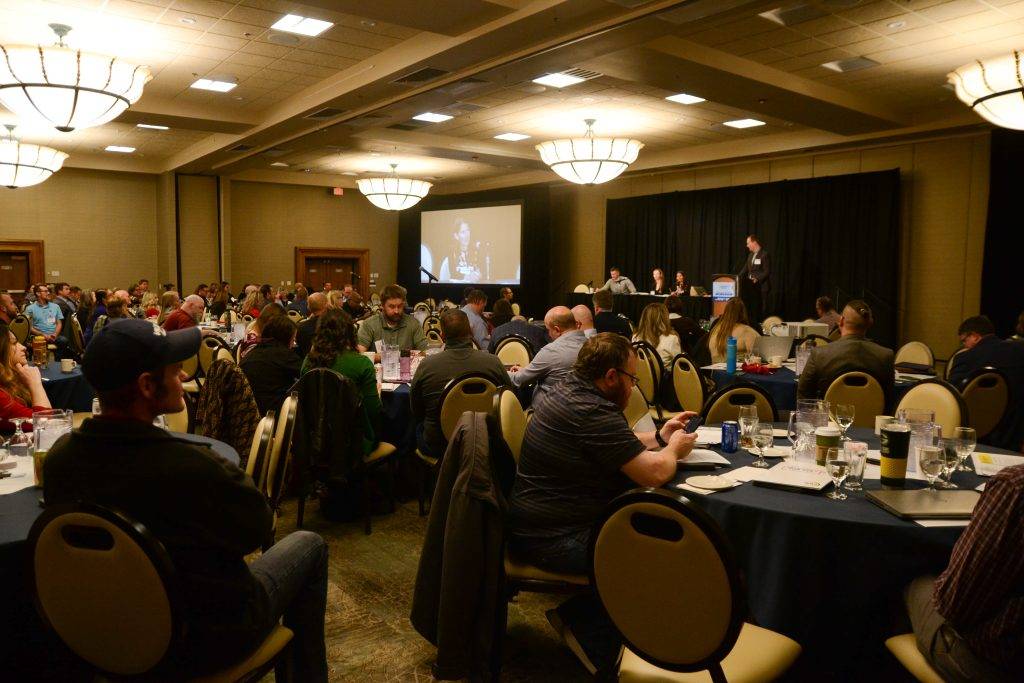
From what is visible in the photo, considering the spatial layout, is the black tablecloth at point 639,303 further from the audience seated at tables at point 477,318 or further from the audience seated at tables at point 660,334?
the audience seated at tables at point 660,334

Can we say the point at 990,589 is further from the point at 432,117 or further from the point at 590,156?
the point at 432,117

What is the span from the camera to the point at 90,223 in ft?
49.5

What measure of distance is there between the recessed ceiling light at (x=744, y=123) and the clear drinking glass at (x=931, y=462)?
885 cm

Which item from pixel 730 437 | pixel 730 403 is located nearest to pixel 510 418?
pixel 730 437

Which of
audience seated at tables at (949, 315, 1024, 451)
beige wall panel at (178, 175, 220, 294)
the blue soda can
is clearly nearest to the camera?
the blue soda can

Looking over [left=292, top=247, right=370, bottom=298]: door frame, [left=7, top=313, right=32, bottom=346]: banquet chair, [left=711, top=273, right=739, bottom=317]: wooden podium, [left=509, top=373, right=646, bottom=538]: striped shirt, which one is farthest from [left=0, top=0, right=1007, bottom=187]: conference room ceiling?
[left=292, top=247, right=370, bottom=298]: door frame

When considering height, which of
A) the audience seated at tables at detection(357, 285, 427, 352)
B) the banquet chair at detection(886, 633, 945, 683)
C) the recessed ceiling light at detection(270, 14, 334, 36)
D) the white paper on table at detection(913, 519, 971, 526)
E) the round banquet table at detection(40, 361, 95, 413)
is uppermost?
the recessed ceiling light at detection(270, 14, 334, 36)

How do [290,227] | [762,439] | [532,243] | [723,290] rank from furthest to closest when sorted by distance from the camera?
[290,227]
[532,243]
[723,290]
[762,439]

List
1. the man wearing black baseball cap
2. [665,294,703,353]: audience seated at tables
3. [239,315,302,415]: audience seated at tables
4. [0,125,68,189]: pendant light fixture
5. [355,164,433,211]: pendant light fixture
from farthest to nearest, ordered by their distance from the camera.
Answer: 1. [355,164,433,211]: pendant light fixture
2. [0,125,68,189]: pendant light fixture
3. [665,294,703,353]: audience seated at tables
4. [239,315,302,415]: audience seated at tables
5. the man wearing black baseball cap

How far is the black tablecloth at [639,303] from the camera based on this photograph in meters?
11.8

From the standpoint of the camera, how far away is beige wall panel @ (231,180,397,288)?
16.4 metres

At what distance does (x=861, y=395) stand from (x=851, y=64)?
475 cm

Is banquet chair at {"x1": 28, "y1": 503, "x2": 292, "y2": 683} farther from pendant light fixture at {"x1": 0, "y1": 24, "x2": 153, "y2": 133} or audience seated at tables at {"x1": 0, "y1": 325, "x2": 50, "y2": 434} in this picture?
pendant light fixture at {"x1": 0, "y1": 24, "x2": 153, "y2": 133}

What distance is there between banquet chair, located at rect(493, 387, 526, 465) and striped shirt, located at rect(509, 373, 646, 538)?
0.41 meters
